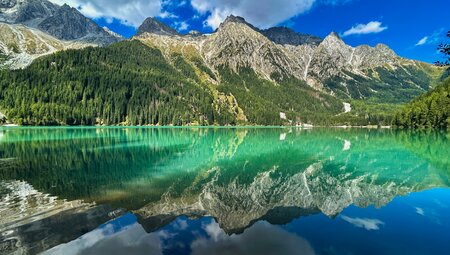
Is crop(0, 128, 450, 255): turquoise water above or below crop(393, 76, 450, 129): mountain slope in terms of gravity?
below

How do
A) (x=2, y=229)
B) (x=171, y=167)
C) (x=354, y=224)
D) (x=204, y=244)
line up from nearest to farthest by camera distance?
(x=204, y=244) < (x=2, y=229) < (x=354, y=224) < (x=171, y=167)

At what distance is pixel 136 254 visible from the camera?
44.2ft

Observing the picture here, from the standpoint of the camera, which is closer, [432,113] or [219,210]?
[219,210]

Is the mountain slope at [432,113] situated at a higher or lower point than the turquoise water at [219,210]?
higher

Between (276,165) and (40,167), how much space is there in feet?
87.6

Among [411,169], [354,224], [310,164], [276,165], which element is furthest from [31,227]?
[411,169]

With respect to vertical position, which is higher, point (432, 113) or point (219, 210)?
point (432, 113)

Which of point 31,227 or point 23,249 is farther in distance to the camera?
point 31,227

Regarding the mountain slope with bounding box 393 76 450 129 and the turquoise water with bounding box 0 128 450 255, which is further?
the mountain slope with bounding box 393 76 450 129

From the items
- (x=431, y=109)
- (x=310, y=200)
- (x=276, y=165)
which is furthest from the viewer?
A: (x=431, y=109)

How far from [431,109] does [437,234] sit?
483 ft

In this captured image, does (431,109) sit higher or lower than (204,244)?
higher

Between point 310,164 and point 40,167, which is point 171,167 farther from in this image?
point 310,164

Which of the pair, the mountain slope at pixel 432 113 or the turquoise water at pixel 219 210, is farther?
the mountain slope at pixel 432 113
